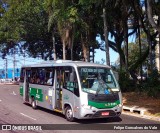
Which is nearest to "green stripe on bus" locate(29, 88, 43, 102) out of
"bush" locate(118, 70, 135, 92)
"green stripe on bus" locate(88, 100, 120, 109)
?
"green stripe on bus" locate(88, 100, 120, 109)

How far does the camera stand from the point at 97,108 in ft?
46.6

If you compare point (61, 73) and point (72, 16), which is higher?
point (72, 16)

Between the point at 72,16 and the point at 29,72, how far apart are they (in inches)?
279

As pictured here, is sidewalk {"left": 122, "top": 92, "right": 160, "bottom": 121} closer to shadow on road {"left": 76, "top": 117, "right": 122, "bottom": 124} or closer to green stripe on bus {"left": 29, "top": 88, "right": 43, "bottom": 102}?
shadow on road {"left": 76, "top": 117, "right": 122, "bottom": 124}

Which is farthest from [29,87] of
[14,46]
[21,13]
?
[14,46]

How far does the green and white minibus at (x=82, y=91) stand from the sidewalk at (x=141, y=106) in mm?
2808

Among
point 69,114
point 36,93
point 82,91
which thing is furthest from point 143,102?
point 82,91

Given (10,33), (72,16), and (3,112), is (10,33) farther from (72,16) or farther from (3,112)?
(3,112)

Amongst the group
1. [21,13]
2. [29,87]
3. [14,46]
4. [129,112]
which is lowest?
[129,112]

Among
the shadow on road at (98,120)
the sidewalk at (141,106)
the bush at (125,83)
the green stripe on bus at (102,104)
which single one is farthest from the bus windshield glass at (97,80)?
the bush at (125,83)

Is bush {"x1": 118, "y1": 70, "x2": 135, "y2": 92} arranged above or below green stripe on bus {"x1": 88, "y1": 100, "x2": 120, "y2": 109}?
above

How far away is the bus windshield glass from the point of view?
14.5 m

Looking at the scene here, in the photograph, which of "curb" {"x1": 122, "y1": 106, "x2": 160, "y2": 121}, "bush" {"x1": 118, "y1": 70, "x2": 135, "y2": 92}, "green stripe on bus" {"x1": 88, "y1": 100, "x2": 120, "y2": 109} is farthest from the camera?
"bush" {"x1": 118, "y1": 70, "x2": 135, "y2": 92}

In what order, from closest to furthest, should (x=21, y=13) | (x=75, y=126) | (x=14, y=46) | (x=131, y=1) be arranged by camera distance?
(x=75, y=126) < (x=131, y=1) < (x=21, y=13) < (x=14, y=46)
